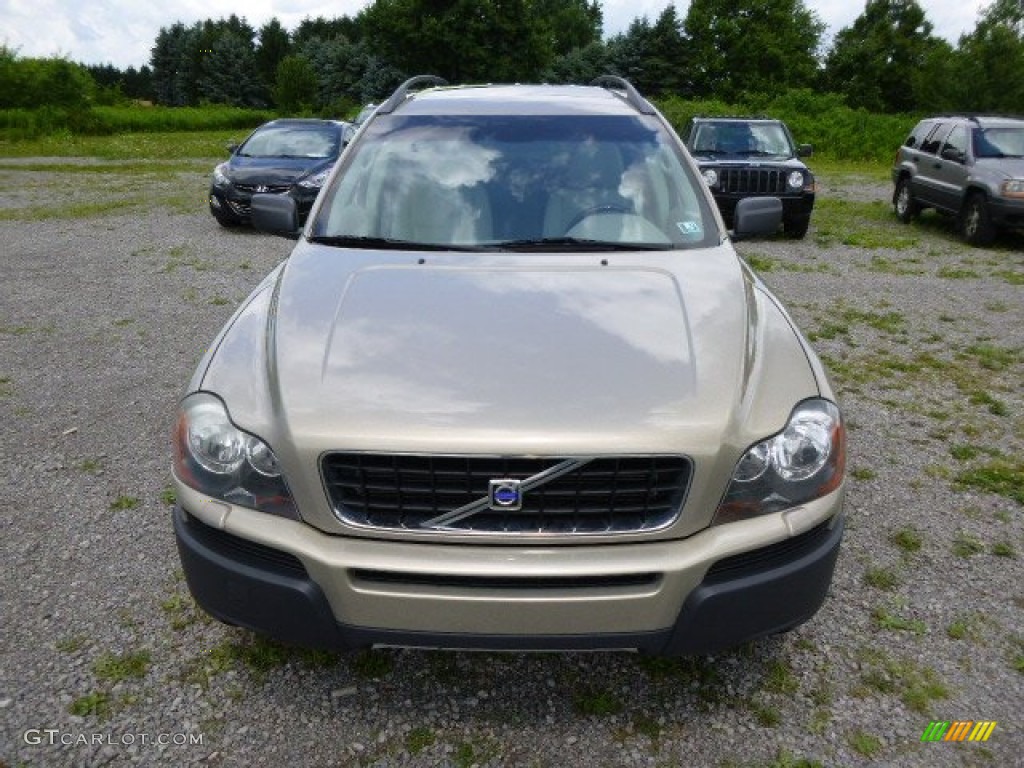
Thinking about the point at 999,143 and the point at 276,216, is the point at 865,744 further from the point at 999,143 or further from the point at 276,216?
the point at 999,143

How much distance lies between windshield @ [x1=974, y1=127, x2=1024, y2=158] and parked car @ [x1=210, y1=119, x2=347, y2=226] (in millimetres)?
9236

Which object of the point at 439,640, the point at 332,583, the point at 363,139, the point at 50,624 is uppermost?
the point at 363,139

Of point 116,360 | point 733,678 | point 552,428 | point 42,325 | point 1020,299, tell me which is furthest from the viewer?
point 1020,299

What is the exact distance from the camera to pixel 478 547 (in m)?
2.12

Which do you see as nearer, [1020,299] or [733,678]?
[733,678]

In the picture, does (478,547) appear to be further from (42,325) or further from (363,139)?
(42,325)

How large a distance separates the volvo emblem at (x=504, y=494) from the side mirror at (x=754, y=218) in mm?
2310

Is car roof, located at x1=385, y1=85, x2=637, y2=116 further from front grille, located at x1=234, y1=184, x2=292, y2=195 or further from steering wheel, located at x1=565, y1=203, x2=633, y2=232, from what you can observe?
front grille, located at x1=234, y1=184, x2=292, y2=195

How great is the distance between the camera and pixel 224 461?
2.26m

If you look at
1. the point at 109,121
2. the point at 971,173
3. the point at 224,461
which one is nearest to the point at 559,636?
the point at 224,461

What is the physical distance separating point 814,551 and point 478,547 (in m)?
0.95

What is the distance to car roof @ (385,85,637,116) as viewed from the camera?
12.3 feet

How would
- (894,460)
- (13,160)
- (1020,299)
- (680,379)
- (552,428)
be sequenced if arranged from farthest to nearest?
(13,160) → (1020,299) → (894,460) → (680,379) → (552,428)

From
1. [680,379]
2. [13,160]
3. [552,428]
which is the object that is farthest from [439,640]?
[13,160]
